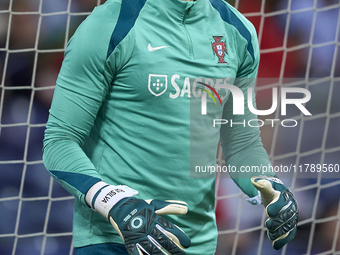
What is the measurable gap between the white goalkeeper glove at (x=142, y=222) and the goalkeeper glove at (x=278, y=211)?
0.22 m

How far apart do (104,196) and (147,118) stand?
0.57 ft

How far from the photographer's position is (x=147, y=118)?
80cm

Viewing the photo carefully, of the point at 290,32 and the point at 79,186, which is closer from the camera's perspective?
the point at 79,186

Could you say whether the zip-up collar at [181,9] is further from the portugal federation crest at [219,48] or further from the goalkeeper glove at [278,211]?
the goalkeeper glove at [278,211]

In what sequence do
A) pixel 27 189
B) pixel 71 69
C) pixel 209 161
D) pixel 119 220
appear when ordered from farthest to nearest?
pixel 27 189 → pixel 209 161 → pixel 71 69 → pixel 119 220

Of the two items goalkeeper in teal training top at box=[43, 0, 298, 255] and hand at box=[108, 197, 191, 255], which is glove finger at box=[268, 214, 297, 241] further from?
hand at box=[108, 197, 191, 255]

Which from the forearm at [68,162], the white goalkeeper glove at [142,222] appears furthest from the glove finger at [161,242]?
the forearm at [68,162]

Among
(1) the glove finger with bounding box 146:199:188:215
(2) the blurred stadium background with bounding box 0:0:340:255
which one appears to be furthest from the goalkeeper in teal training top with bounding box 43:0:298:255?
(2) the blurred stadium background with bounding box 0:0:340:255

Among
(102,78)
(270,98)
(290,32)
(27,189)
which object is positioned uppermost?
(102,78)

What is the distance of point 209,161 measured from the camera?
875 mm

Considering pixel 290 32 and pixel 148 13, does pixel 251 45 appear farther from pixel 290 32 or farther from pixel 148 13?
pixel 290 32

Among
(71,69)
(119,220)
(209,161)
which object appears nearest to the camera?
(119,220)

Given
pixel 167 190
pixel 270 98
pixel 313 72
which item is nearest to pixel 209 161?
pixel 167 190

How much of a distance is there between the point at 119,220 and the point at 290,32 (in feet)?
4.54
